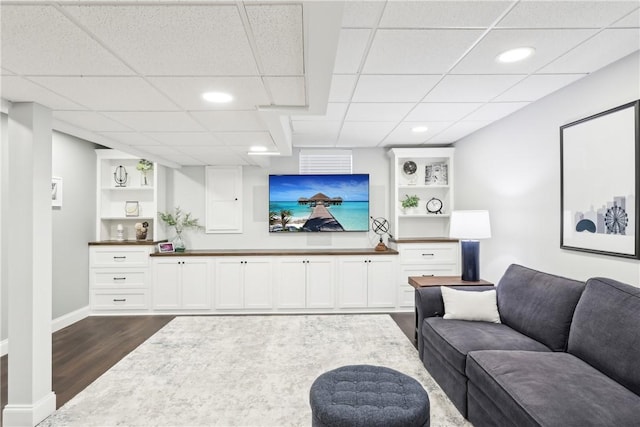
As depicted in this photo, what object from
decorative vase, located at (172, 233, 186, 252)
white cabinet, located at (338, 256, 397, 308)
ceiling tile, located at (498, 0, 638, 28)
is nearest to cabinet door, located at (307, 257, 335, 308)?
white cabinet, located at (338, 256, 397, 308)

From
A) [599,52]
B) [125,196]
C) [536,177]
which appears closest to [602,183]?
[536,177]

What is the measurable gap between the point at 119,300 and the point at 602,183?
557cm

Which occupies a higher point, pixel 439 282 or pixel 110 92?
pixel 110 92

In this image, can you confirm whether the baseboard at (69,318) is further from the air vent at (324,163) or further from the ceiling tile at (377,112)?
the ceiling tile at (377,112)

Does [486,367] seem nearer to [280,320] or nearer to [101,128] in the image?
[280,320]

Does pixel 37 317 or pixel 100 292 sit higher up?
pixel 37 317

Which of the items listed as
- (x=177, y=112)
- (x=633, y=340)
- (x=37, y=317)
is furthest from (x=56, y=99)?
(x=633, y=340)

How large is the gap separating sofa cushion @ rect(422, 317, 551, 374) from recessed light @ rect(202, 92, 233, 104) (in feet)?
7.57

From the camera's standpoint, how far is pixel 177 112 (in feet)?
8.53

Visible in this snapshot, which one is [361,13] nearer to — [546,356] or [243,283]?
[546,356]

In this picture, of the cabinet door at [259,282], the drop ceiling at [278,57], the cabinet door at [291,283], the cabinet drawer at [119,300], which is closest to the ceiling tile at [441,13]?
the drop ceiling at [278,57]

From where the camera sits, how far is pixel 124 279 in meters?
4.82

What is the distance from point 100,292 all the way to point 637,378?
18.4ft

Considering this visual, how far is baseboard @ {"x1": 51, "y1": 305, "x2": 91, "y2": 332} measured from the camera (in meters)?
4.18
